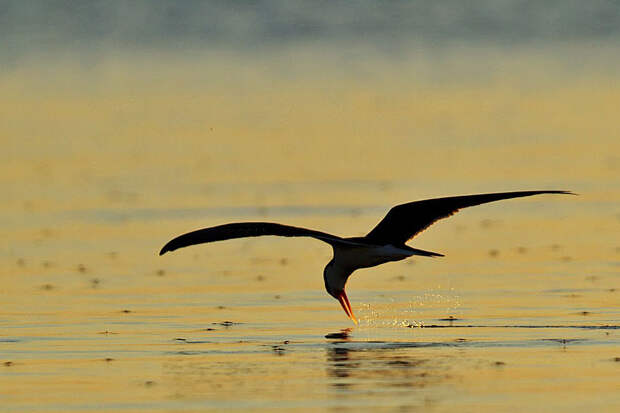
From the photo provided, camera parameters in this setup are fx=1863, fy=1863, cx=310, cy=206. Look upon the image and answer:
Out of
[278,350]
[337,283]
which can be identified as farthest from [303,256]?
[278,350]

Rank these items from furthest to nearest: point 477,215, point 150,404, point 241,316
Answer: point 477,215
point 241,316
point 150,404

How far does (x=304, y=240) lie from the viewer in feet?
59.8

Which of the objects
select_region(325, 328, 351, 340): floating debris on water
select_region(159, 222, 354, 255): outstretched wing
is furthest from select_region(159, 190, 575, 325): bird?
select_region(159, 222, 354, 255): outstretched wing

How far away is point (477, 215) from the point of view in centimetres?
1944

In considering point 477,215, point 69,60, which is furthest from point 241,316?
Result: point 69,60

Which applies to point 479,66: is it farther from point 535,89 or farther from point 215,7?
point 215,7

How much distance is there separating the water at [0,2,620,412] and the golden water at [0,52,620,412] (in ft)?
0.12

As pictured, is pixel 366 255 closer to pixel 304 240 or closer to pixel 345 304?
pixel 345 304

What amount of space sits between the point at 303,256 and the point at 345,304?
10.4 feet

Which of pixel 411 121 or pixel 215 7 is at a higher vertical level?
pixel 215 7

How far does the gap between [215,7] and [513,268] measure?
33.3 m

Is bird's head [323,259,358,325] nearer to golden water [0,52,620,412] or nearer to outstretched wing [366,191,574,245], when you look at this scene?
golden water [0,52,620,412]

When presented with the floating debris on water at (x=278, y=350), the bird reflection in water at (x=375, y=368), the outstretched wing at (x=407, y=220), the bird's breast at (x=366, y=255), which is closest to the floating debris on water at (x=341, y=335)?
the bird reflection in water at (x=375, y=368)

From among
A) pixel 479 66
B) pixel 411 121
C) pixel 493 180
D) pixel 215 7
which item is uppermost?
pixel 215 7
